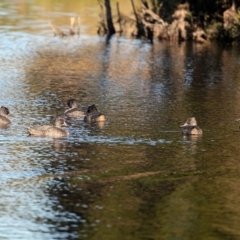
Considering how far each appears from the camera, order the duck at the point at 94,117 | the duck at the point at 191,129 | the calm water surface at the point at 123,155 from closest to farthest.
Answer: the calm water surface at the point at 123,155, the duck at the point at 191,129, the duck at the point at 94,117

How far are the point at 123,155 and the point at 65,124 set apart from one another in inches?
112

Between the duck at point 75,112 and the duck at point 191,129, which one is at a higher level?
the duck at point 191,129

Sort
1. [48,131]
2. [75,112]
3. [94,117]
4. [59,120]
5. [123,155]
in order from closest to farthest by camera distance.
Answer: [123,155] → [48,131] → [59,120] → [94,117] → [75,112]

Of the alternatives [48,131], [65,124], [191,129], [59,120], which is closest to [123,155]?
[48,131]

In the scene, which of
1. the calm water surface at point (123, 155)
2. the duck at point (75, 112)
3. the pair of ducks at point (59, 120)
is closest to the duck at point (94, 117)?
the pair of ducks at point (59, 120)

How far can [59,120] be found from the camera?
20.0m

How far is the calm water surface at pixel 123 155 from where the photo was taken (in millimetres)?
13805

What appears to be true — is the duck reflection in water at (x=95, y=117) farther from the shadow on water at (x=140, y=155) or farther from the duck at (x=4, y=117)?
the duck at (x=4, y=117)

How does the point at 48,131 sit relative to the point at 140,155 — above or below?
above

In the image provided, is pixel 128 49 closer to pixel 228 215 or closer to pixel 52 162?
pixel 52 162

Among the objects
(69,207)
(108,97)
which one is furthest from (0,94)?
(69,207)

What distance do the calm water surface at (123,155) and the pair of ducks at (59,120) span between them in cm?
19

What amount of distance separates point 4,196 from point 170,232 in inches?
124

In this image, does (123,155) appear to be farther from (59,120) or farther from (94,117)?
(94,117)
